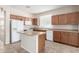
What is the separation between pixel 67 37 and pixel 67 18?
3.77ft

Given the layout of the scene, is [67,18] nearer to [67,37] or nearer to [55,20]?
[55,20]

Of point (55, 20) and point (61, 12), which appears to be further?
point (55, 20)

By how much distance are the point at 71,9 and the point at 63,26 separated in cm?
121

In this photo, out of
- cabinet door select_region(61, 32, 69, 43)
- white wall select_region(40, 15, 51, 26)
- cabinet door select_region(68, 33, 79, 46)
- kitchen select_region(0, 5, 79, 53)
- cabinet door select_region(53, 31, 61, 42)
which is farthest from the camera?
white wall select_region(40, 15, 51, 26)

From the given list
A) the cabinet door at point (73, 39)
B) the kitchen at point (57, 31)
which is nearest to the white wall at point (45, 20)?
the kitchen at point (57, 31)

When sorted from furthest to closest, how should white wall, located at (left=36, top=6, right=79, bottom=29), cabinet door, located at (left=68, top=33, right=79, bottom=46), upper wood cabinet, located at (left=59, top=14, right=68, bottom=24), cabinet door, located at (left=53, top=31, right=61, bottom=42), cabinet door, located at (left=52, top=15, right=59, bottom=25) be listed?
cabinet door, located at (left=52, top=15, right=59, bottom=25) < cabinet door, located at (left=53, top=31, right=61, bottom=42) < upper wood cabinet, located at (left=59, top=14, right=68, bottom=24) < white wall, located at (left=36, top=6, right=79, bottom=29) < cabinet door, located at (left=68, top=33, right=79, bottom=46)

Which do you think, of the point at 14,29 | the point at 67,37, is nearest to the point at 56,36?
the point at 67,37

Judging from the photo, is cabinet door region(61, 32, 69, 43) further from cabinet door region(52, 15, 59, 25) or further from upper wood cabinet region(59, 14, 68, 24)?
cabinet door region(52, 15, 59, 25)

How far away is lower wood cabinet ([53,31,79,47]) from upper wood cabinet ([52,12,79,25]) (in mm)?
692

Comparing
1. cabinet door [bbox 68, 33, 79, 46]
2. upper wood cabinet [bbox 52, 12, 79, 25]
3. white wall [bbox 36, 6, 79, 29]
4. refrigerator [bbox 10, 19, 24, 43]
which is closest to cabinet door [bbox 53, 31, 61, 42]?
white wall [bbox 36, 6, 79, 29]

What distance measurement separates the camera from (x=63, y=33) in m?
5.04

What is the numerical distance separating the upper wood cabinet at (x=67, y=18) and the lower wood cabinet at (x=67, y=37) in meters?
0.69

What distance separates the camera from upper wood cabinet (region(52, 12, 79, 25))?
183 inches

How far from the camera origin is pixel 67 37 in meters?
4.79
